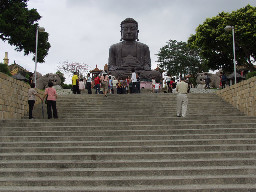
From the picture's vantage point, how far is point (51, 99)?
9305 mm

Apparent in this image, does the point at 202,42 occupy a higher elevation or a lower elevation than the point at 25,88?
higher

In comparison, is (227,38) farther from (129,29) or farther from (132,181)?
(132,181)

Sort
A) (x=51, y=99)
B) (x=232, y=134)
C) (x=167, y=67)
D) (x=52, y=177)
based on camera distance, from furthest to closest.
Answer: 1. (x=167, y=67)
2. (x=51, y=99)
3. (x=232, y=134)
4. (x=52, y=177)

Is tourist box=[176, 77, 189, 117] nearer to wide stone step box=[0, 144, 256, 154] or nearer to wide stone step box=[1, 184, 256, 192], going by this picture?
wide stone step box=[0, 144, 256, 154]

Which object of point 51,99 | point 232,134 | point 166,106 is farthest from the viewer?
point 166,106

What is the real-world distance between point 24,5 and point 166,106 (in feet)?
53.8

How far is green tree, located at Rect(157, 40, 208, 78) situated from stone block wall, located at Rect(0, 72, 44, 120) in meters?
31.0

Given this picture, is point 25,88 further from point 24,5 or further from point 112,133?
point 24,5

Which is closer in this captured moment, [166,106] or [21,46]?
[166,106]

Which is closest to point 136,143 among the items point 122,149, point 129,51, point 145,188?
point 122,149

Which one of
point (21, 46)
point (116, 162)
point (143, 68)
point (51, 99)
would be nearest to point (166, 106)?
point (51, 99)

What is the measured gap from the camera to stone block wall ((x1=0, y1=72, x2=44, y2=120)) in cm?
884

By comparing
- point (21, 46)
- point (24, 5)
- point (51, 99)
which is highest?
point (24, 5)

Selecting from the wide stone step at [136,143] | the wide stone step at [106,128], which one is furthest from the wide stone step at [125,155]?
the wide stone step at [106,128]
